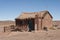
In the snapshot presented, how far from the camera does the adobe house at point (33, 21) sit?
42.2 meters

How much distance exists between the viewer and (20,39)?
26641 mm

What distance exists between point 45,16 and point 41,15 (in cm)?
135

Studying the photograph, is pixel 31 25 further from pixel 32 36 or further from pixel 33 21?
pixel 32 36

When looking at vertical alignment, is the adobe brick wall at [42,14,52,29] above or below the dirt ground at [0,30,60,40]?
above

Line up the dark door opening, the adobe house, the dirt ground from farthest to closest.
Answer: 1. the dark door opening
2. the adobe house
3. the dirt ground

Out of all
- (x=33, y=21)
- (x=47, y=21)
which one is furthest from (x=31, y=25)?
(x=47, y=21)

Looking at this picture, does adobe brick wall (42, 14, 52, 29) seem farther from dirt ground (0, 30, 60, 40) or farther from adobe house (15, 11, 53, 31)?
dirt ground (0, 30, 60, 40)

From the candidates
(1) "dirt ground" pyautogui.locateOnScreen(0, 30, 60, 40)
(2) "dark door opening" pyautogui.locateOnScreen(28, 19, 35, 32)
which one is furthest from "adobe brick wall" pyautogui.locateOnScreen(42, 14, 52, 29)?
(1) "dirt ground" pyautogui.locateOnScreen(0, 30, 60, 40)

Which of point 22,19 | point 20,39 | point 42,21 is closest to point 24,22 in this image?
point 22,19

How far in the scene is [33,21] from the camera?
4253 cm

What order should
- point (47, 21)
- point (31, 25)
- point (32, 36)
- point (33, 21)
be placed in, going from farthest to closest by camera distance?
point (47, 21) → point (31, 25) → point (33, 21) → point (32, 36)

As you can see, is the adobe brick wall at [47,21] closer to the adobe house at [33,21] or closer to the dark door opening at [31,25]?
the adobe house at [33,21]

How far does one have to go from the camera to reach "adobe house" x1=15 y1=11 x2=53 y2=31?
139 ft

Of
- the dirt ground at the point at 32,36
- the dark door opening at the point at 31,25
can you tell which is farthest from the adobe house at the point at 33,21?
the dirt ground at the point at 32,36
